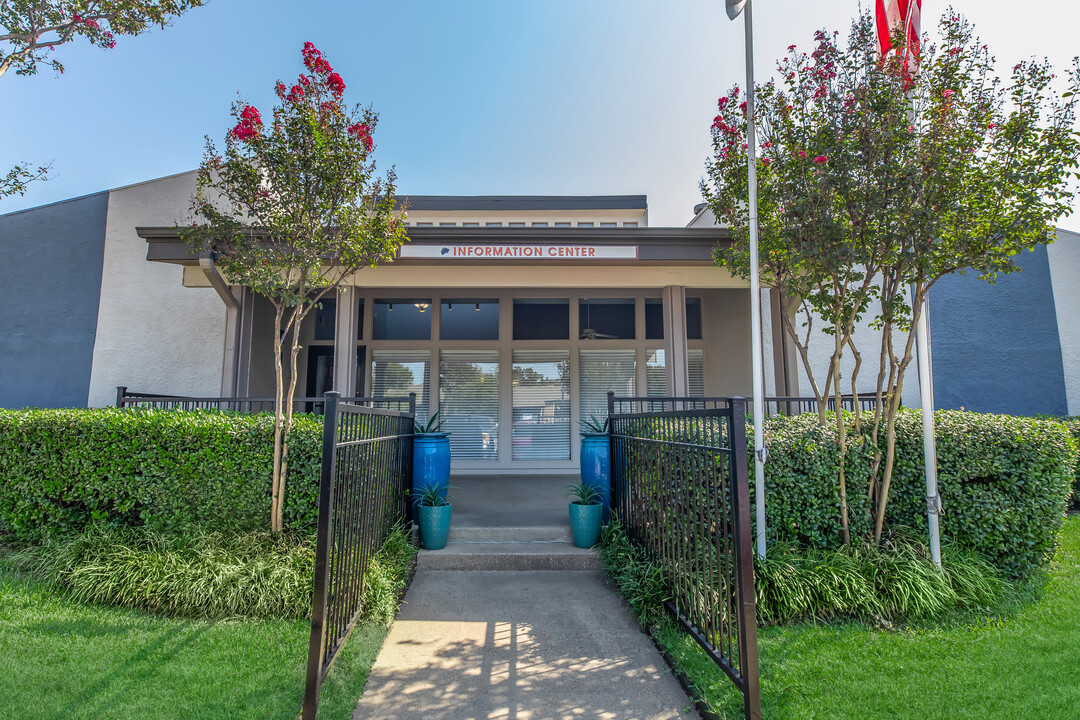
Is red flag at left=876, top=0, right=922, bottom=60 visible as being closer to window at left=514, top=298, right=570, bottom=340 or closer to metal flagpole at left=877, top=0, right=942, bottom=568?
metal flagpole at left=877, top=0, right=942, bottom=568

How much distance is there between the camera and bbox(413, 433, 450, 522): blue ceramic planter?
483 cm

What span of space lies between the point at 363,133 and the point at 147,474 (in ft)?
10.2

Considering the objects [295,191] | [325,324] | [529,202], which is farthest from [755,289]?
[529,202]

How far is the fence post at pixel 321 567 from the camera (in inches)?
87.4

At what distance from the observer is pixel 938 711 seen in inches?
89.5

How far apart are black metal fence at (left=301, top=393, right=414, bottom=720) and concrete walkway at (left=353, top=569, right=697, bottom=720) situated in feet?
Result: 1.05

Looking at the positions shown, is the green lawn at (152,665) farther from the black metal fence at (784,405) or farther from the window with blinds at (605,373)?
the window with blinds at (605,373)

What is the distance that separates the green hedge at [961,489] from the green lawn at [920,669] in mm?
508

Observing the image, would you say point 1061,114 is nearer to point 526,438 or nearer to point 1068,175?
point 1068,175

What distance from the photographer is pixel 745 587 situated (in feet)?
7.25

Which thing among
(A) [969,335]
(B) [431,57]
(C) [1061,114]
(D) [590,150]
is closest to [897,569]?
(C) [1061,114]

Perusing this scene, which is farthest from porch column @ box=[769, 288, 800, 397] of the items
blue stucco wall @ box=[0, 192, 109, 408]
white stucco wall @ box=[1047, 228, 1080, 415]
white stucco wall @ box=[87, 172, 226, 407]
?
blue stucco wall @ box=[0, 192, 109, 408]

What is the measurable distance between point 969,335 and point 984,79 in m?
5.72

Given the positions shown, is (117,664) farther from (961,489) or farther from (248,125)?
(961,489)
